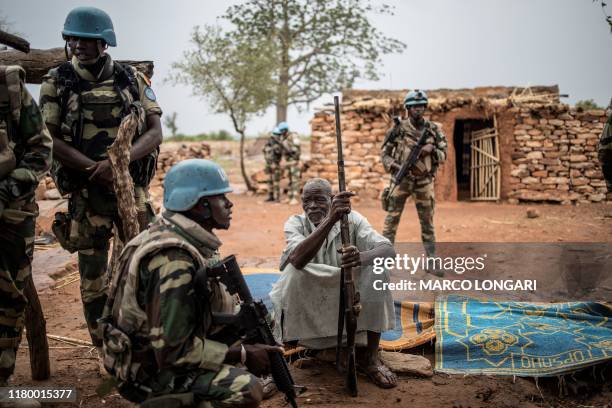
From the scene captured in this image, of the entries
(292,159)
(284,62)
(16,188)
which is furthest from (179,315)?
(284,62)

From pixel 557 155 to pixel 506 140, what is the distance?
123 cm

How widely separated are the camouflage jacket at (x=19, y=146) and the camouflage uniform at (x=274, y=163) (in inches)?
420

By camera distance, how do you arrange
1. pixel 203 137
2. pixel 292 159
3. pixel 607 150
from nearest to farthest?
pixel 607 150, pixel 292 159, pixel 203 137

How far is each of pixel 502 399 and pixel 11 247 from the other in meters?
2.93

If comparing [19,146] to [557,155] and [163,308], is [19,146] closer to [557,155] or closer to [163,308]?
[163,308]

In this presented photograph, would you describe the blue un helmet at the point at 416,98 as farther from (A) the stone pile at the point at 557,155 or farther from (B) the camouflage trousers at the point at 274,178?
(B) the camouflage trousers at the point at 274,178

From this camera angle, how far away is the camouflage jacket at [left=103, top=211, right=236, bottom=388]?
6.40ft

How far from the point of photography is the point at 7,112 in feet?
8.66

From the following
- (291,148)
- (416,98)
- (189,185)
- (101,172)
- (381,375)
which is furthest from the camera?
(291,148)

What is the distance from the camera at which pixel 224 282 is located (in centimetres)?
212

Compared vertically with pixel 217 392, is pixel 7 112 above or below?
above

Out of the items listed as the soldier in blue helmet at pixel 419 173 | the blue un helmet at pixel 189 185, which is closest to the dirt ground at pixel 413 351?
the blue un helmet at pixel 189 185

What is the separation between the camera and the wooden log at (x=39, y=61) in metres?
3.64

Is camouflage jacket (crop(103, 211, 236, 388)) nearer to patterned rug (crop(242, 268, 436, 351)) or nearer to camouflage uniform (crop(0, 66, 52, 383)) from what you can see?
camouflage uniform (crop(0, 66, 52, 383))
